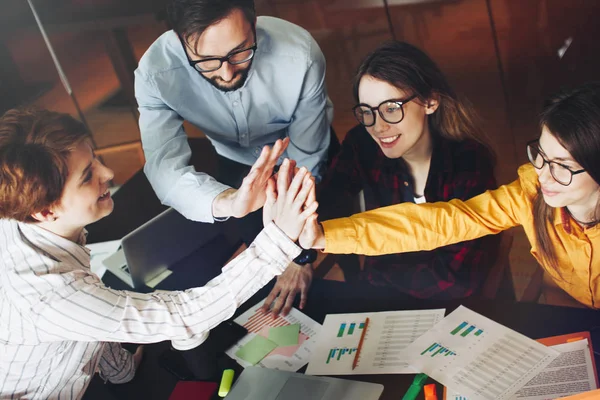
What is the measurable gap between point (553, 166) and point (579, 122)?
11 cm

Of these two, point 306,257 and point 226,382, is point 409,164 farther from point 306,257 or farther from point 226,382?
point 226,382

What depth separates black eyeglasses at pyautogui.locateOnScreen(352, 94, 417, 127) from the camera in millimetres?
1514

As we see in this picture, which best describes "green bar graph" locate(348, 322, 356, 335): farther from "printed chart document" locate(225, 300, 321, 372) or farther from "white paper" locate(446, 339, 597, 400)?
"white paper" locate(446, 339, 597, 400)

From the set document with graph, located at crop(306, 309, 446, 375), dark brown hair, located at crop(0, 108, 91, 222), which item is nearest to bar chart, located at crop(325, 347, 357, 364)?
document with graph, located at crop(306, 309, 446, 375)

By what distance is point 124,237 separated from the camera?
1597mm

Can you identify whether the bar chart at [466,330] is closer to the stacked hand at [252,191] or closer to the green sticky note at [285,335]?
the green sticky note at [285,335]

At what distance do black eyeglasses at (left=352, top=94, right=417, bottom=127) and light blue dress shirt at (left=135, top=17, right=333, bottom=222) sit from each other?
0.29ft

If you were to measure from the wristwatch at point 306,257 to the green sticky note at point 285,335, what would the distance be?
196 mm

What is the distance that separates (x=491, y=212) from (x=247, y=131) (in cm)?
65

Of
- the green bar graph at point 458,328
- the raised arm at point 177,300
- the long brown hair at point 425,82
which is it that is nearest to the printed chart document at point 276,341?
the raised arm at point 177,300

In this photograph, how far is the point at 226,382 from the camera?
1501 millimetres

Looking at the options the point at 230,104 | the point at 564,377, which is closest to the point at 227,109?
the point at 230,104

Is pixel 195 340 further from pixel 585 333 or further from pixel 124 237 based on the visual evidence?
pixel 585 333

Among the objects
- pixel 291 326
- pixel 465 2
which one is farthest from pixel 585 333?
pixel 465 2
